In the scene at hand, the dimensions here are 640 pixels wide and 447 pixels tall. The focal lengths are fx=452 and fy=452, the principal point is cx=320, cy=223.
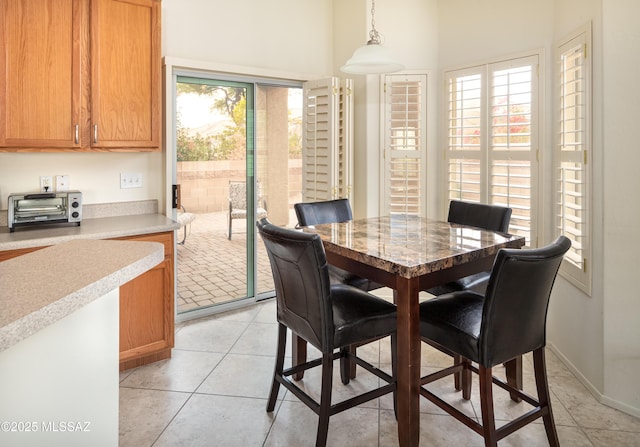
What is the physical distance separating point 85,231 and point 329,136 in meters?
2.22

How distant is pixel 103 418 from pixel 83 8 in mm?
2579

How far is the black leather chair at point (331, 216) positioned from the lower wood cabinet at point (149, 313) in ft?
2.96

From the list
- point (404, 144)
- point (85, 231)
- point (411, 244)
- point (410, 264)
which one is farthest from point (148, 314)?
point (404, 144)

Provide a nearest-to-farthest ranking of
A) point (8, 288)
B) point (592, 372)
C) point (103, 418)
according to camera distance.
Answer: point (8, 288)
point (103, 418)
point (592, 372)

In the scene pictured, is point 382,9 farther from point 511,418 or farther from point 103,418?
point 103,418

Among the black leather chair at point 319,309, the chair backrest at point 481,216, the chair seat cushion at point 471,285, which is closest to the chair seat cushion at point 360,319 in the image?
the black leather chair at point 319,309

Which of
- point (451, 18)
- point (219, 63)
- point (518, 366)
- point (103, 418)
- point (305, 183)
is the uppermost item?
point (451, 18)

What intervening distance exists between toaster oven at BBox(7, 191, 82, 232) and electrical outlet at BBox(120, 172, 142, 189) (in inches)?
20.1

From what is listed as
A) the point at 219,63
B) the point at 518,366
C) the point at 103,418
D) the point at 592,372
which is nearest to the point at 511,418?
the point at 518,366

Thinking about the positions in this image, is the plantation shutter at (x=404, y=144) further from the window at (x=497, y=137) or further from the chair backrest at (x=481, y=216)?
the chair backrest at (x=481, y=216)

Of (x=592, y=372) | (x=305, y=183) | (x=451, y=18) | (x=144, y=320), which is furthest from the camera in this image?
(x=305, y=183)

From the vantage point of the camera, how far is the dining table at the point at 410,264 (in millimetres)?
1919

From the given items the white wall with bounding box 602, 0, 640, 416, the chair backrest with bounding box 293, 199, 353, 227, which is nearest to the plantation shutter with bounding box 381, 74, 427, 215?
the chair backrest with bounding box 293, 199, 353, 227

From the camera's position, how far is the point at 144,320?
2947 millimetres
